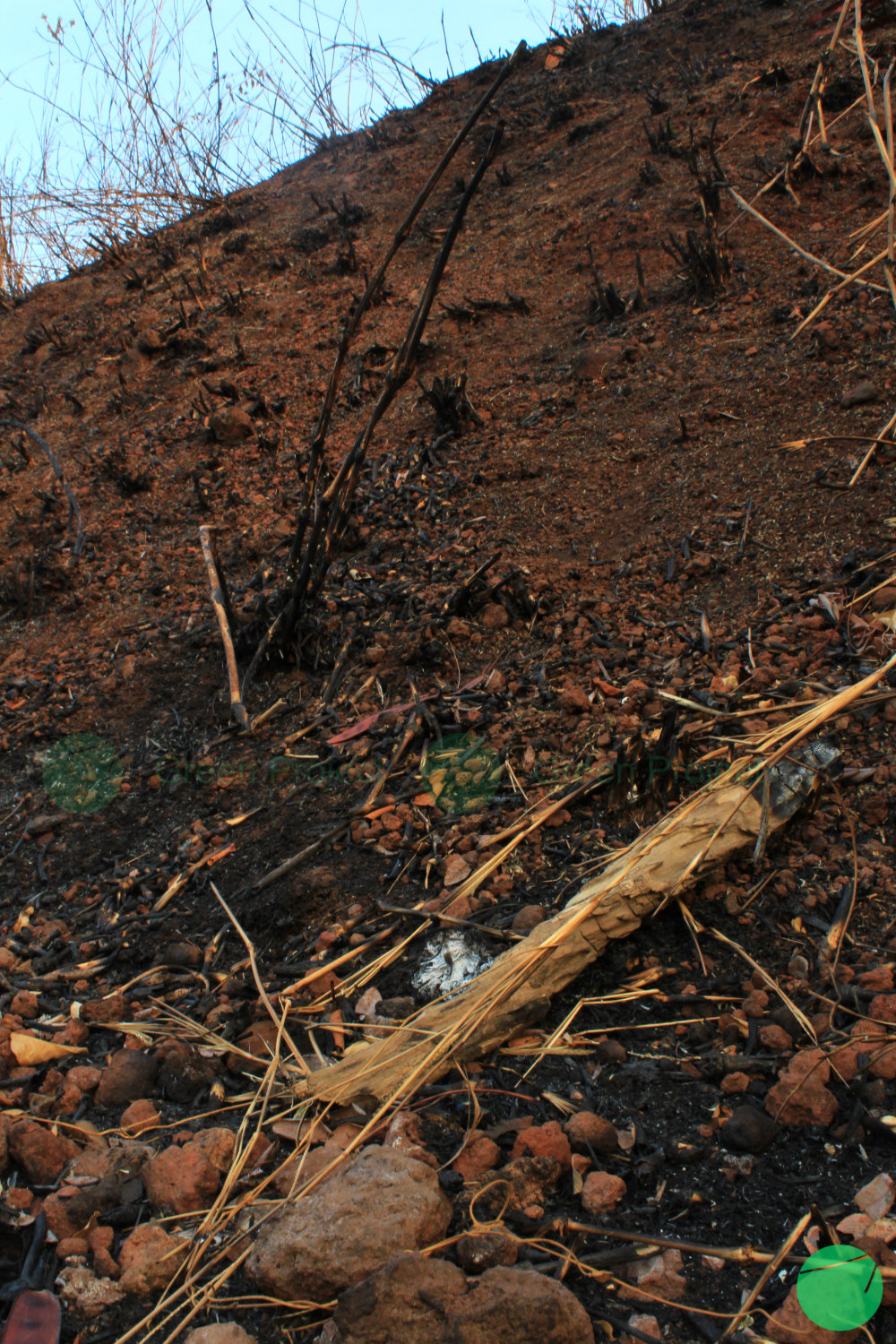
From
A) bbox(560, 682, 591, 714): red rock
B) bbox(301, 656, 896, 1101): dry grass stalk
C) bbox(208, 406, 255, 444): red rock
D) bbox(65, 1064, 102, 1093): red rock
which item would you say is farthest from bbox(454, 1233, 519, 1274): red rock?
bbox(208, 406, 255, 444): red rock

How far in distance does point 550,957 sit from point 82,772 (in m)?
1.84

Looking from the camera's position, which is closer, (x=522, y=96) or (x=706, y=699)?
(x=706, y=699)

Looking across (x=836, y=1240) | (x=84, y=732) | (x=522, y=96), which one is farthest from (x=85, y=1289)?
(x=522, y=96)

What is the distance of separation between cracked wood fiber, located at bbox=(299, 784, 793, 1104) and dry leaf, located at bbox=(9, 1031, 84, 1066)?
52cm

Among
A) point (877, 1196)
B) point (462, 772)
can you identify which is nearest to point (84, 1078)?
point (462, 772)

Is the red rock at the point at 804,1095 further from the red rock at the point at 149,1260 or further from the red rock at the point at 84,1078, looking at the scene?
the red rock at the point at 84,1078

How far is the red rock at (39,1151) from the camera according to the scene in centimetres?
127

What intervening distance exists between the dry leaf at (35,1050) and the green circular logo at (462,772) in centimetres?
91

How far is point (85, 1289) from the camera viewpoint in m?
1.10

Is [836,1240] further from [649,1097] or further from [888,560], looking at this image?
[888,560]

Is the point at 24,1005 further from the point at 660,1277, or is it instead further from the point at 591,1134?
the point at 660,1277

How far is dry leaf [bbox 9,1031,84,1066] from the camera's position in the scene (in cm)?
155

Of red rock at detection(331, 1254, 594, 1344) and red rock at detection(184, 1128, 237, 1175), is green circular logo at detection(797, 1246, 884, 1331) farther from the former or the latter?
red rock at detection(184, 1128, 237, 1175)

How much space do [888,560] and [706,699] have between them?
2.51ft
